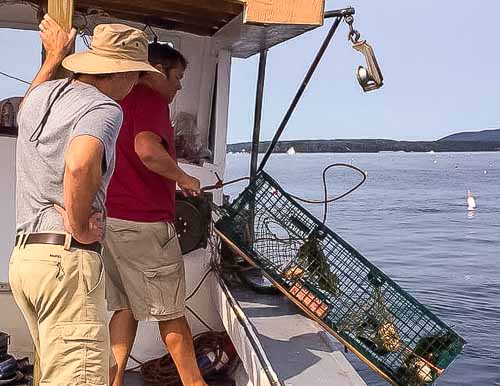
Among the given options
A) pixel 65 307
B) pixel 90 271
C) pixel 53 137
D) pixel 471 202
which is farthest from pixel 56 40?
pixel 471 202

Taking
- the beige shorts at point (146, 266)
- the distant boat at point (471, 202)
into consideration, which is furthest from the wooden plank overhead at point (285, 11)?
the distant boat at point (471, 202)

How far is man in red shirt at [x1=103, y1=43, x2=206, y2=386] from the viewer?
343 centimetres

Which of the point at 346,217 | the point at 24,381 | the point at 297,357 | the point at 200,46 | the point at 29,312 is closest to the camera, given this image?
the point at 29,312

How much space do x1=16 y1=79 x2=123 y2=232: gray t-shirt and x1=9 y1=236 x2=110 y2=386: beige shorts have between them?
0.12 meters

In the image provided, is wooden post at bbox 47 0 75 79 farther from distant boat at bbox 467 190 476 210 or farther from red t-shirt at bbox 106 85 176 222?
distant boat at bbox 467 190 476 210

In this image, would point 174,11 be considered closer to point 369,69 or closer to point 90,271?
point 369,69

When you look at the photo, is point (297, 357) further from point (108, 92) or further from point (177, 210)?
point (108, 92)

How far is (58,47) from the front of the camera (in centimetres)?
285

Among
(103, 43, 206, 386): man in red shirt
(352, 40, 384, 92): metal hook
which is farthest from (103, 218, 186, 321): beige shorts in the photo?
(352, 40, 384, 92): metal hook

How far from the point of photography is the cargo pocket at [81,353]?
2652mm


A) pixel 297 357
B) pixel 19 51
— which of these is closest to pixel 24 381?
pixel 297 357

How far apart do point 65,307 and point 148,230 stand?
95 cm

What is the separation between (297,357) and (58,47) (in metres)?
1.82

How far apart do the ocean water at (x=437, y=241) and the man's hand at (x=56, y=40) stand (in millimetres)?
2190
